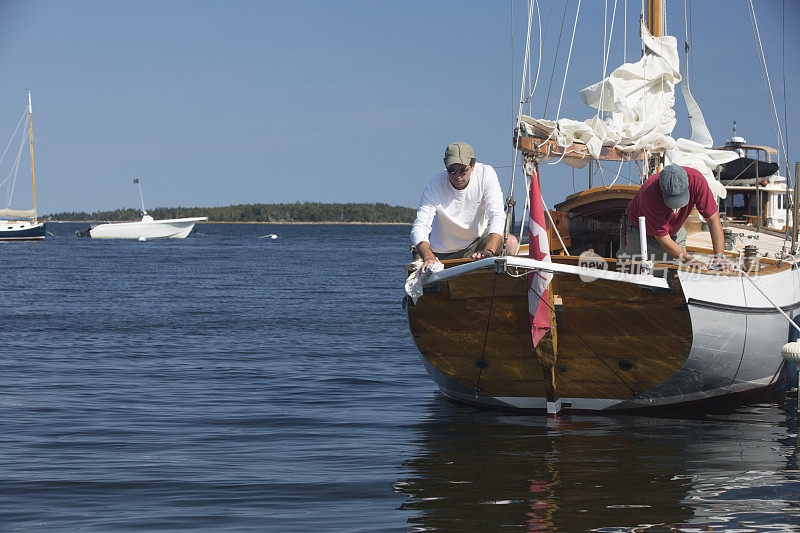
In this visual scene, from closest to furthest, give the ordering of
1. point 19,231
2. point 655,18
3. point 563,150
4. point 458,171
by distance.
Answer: point 458,171 → point 563,150 → point 655,18 → point 19,231

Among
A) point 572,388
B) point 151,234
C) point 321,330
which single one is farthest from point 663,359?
point 151,234

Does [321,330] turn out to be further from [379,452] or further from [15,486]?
[15,486]

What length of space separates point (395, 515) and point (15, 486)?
10.4ft

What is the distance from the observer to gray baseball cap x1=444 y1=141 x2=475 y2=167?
8.62 m

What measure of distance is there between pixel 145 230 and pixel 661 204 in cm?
8937

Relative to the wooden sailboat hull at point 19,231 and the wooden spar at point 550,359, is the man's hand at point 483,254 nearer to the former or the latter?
the wooden spar at point 550,359

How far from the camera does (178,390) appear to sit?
39.7ft

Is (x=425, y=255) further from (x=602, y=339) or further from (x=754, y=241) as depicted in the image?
(x=754, y=241)

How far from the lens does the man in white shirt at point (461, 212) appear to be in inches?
341

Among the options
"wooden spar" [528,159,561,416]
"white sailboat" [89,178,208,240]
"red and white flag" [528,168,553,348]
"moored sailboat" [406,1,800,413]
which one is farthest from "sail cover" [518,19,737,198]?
"white sailboat" [89,178,208,240]

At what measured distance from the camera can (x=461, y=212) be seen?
9.20m

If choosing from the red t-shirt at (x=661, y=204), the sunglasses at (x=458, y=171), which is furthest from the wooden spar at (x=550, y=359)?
the red t-shirt at (x=661, y=204)

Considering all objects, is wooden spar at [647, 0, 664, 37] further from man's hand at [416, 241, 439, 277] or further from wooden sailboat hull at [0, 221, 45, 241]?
wooden sailboat hull at [0, 221, 45, 241]

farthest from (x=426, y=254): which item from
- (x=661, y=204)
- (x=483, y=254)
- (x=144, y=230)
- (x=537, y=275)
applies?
(x=144, y=230)
